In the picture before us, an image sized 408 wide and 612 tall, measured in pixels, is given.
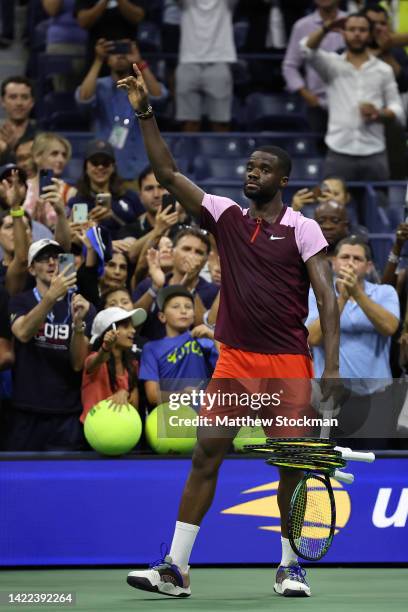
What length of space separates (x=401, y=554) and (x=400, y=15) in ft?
27.1

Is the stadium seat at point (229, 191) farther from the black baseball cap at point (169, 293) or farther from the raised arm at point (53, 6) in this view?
the black baseball cap at point (169, 293)

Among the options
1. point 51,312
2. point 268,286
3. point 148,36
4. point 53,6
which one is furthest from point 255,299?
point 148,36

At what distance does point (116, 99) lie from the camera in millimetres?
12555

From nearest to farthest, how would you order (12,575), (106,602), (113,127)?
(106,602)
(12,575)
(113,127)

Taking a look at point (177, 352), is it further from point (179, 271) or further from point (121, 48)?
point (121, 48)

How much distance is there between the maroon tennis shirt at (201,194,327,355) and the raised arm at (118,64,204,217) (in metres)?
0.27

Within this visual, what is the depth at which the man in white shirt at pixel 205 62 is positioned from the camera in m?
13.8

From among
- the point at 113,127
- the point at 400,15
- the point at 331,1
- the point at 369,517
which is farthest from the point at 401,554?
the point at 400,15

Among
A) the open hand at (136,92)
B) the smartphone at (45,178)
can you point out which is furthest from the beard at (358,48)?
the open hand at (136,92)

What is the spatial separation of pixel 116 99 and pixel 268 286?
6.14 m

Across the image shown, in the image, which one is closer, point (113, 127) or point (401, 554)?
point (401, 554)

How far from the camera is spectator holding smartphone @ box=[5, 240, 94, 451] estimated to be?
828 cm

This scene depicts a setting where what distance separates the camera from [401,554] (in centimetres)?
814

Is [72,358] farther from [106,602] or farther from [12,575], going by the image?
[106,602]
